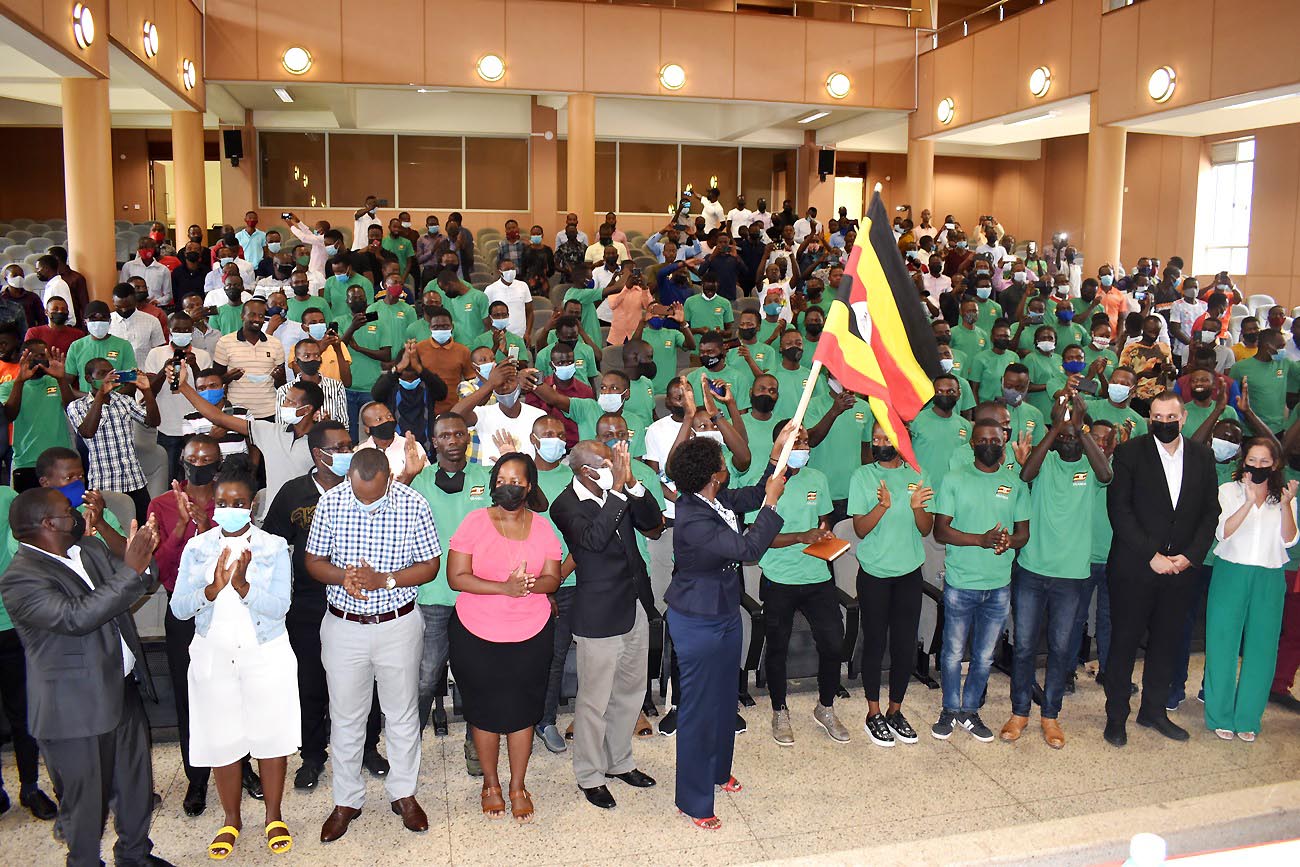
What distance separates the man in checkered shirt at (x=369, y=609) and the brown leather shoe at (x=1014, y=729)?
3342mm

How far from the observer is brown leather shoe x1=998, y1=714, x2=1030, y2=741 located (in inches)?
243

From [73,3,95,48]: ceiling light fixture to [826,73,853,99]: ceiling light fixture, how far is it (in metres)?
13.0

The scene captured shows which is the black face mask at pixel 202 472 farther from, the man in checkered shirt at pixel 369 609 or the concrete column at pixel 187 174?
the concrete column at pixel 187 174

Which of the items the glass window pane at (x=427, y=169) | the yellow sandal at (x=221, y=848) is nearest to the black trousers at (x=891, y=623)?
the yellow sandal at (x=221, y=848)

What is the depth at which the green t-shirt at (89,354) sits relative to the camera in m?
8.61

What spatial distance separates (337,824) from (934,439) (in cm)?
469

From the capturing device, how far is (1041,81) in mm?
18375

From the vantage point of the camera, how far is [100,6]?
42.0 feet

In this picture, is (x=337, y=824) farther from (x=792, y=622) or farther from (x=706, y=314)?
(x=706, y=314)

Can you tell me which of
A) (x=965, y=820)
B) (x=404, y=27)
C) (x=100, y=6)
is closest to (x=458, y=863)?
(x=965, y=820)

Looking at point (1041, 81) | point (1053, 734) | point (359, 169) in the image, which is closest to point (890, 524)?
point (1053, 734)

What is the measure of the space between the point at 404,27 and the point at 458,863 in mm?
16848

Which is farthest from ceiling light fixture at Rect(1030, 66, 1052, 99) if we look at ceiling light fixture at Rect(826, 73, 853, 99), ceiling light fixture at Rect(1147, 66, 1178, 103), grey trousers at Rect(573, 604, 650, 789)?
grey trousers at Rect(573, 604, 650, 789)

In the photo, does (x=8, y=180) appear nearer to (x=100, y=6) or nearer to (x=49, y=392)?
(x=100, y=6)
